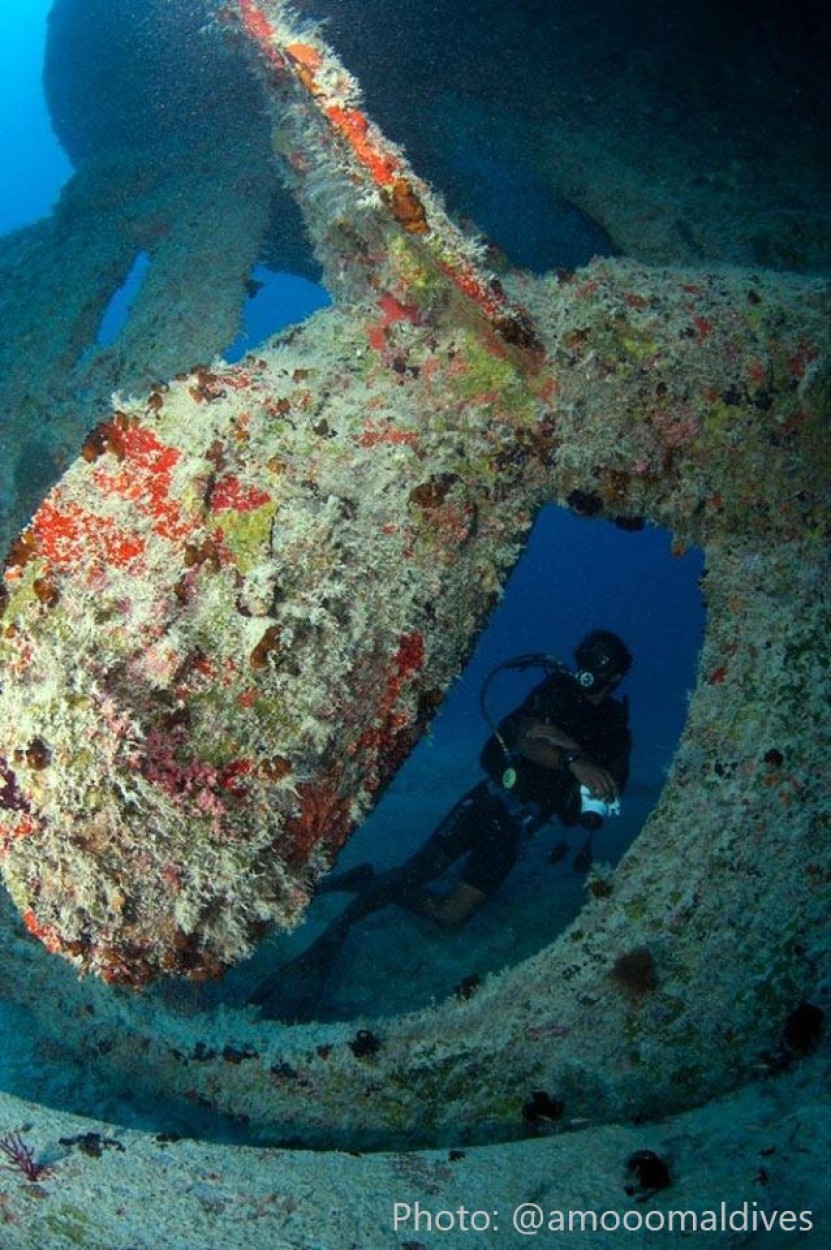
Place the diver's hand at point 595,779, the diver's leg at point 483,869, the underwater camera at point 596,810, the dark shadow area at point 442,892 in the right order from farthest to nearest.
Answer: the diver's leg at point 483,869 → the dark shadow area at point 442,892 → the diver's hand at point 595,779 → the underwater camera at point 596,810

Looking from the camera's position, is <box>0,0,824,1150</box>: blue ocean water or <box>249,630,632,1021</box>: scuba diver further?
<box>0,0,824,1150</box>: blue ocean water

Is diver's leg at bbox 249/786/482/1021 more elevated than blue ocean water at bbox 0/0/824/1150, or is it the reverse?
blue ocean water at bbox 0/0/824/1150

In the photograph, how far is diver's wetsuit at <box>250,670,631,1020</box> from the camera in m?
6.34

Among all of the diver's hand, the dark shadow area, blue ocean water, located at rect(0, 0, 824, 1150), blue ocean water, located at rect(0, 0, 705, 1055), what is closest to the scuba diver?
the diver's hand

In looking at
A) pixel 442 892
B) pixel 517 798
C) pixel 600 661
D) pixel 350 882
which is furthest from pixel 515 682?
pixel 600 661

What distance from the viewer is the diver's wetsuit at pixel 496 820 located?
634 cm

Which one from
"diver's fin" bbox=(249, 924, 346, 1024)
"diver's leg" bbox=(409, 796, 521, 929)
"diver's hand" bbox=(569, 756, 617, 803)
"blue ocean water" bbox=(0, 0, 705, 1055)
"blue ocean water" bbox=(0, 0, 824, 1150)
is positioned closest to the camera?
"diver's hand" bbox=(569, 756, 617, 803)

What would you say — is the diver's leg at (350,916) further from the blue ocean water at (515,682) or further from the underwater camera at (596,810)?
the underwater camera at (596,810)

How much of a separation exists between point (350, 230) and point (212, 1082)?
4.40 metres

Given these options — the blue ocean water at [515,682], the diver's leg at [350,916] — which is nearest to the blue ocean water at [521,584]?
the blue ocean water at [515,682]

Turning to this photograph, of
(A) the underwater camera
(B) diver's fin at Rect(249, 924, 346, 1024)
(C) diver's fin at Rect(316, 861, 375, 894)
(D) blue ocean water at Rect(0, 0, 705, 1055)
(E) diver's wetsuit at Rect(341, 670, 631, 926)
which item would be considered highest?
(D) blue ocean water at Rect(0, 0, 705, 1055)

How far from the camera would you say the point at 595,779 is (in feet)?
17.9

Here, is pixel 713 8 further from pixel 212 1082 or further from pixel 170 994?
pixel 170 994

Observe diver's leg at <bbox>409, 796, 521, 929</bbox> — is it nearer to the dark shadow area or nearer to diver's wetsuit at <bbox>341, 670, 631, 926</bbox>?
diver's wetsuit at <bbox>341, 670, 631, 926</bbox>
